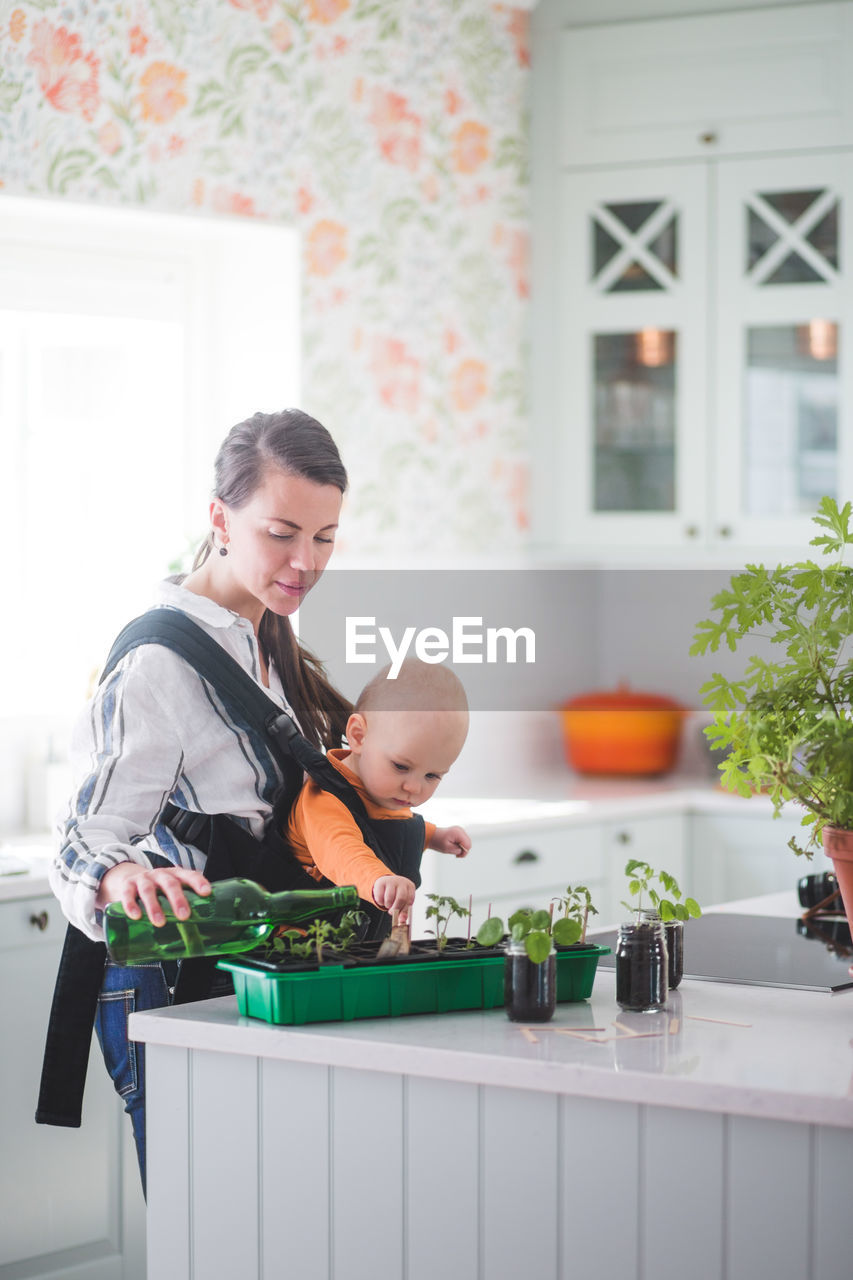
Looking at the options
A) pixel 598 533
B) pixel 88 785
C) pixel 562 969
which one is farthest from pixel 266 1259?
pixel 598 533

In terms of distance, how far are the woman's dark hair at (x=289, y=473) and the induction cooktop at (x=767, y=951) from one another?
1.57 ft

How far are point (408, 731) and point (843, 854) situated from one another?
1.64 feet

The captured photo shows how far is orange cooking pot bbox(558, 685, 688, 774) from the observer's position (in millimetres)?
4570

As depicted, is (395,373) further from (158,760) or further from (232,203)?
(158,760)

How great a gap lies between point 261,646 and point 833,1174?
0.93 meters

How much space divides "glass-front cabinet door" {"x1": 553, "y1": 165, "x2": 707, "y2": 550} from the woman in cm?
239

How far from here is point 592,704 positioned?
4.66 m

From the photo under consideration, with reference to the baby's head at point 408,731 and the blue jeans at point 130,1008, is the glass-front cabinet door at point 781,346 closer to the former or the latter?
the baby's head at point 408,731

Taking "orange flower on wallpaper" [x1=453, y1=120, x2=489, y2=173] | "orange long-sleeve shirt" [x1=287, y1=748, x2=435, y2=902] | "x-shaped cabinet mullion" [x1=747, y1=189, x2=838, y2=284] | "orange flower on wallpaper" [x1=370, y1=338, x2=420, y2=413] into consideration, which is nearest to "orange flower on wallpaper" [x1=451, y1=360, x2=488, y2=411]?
"orange flower on wallpaper" [x1=370, y1=338, x2=420, y2=413]

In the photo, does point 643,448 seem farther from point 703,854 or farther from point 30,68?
point 30,68

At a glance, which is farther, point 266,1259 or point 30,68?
point 30,68

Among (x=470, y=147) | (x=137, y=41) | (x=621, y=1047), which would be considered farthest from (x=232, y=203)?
(x=621, y=1047)

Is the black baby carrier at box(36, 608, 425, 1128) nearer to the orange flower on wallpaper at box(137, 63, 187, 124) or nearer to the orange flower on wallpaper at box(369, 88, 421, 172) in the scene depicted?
the orange flower on wallpaper at box(137, 63, 187, 124)

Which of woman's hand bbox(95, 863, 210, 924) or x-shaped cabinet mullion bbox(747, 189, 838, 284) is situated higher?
x-shaped cabinet mullion bbox(747, 189, 838, 284)
